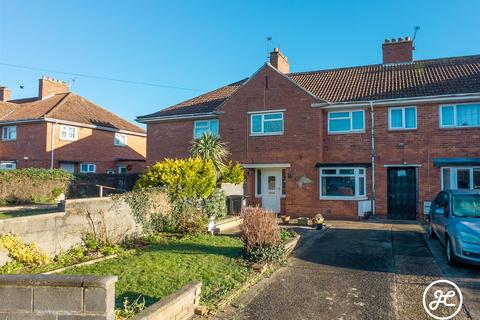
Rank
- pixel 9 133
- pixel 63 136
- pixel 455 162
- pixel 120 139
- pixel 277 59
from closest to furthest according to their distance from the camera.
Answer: pixel 455 162 < pixel 277 59 < pixel 63 136 < pixel 9 133 < pixel 120 139

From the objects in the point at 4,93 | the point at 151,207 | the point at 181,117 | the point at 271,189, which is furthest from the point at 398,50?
the point at 4,93

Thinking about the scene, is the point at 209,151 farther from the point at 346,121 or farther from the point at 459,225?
the point at 459,225

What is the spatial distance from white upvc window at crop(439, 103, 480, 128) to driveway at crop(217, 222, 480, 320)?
7.69 m

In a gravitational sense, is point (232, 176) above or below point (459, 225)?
above

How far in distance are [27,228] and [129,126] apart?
1088 inches

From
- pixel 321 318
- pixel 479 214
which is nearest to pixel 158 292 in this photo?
pixel 321 318

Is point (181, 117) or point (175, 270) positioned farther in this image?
point (181, 117)

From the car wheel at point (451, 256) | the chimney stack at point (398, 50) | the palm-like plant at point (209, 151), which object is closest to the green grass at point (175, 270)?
the car wheel at point (451, 256)

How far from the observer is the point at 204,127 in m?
20.5

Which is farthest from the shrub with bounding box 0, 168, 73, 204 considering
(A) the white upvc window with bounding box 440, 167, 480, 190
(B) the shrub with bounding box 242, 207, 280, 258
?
(A) the white upvc window with bounding box 440, 167, 480, 190

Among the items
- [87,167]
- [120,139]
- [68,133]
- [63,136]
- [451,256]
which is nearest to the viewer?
[451,256]

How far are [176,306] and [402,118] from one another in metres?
14.9

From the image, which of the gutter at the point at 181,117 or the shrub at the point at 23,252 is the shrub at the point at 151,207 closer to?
the shrub at the point at 23,252

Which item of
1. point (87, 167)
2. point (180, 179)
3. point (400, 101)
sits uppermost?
point (400, 101)
